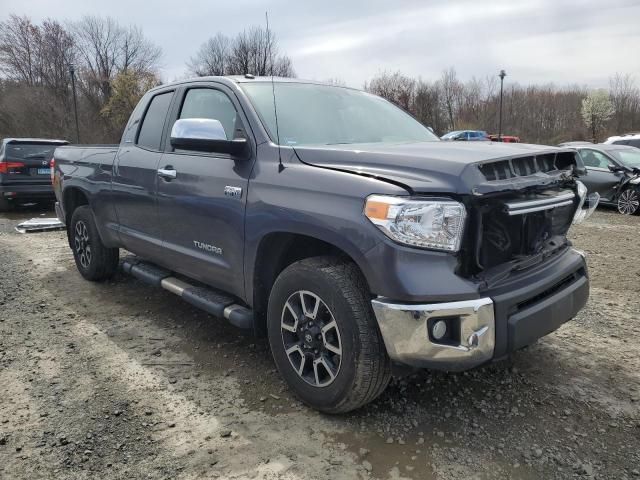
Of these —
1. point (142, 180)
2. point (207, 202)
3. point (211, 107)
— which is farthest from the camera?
point (142, 180)

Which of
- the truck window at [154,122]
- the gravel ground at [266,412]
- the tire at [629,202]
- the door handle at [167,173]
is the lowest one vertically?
the gravel ground at [266,412]

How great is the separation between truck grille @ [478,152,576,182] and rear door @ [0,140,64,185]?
35.8 ft

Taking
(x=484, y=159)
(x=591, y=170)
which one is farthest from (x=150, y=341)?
(x=591, y=170)

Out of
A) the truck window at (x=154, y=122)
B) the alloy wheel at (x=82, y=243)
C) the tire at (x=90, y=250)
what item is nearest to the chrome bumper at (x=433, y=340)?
the truck window at (x=154, y=122)

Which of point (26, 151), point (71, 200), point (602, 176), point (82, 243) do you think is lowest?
point (82, 243)

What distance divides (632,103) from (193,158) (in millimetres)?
62087

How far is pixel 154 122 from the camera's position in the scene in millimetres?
4328

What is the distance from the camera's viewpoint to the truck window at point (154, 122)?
421cm

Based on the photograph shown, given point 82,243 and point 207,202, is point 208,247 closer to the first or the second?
point 207,202

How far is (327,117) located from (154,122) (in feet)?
5.50

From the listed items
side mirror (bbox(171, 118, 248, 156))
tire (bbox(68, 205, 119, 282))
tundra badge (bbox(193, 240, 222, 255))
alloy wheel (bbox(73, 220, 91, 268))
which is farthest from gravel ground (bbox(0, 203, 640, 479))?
side mirror (bbox(171, 118, 248, 156))

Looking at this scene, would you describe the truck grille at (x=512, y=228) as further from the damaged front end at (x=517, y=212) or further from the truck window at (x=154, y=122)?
the truck window at (x=154, y=122)

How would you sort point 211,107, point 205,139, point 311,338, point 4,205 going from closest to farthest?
point 311,338 → point 205,139 → point 211,107 → point 4,205

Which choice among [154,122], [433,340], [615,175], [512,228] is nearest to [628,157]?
[615,175]
